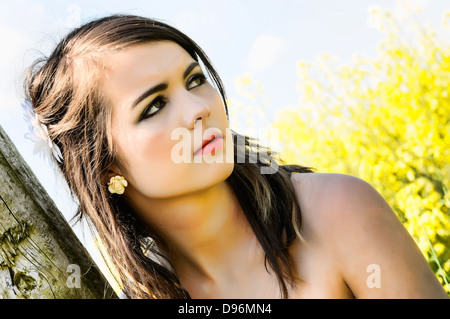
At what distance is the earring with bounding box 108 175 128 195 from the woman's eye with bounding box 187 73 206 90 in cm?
49

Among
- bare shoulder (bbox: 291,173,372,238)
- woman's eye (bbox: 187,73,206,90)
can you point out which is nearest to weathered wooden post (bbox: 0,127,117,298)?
woman's eye (bbox: 187,73,206,90)

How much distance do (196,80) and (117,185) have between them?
0.56 metres

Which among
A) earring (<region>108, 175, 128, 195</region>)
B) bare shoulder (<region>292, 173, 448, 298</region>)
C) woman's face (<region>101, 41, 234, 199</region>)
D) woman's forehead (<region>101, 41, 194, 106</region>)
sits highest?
woman's forehead (<region>101, 41, 194, 106</region>)

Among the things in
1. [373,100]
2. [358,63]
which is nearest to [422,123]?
[373,100]

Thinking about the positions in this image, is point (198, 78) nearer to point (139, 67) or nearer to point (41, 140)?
point (139, 67)

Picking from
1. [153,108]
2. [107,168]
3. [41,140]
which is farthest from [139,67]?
[41,140]

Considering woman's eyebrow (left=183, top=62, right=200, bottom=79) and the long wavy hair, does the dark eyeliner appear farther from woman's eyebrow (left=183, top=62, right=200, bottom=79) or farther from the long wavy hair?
the long wavy hair

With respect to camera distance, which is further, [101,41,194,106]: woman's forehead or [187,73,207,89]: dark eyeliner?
[187,73,207,89]: dark eyeliner

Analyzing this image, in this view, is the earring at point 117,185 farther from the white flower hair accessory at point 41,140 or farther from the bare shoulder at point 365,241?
the bare shoulder at point 365,241

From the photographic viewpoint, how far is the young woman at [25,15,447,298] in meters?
1.98

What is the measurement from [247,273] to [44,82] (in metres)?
1.24

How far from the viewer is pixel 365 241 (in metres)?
1.97

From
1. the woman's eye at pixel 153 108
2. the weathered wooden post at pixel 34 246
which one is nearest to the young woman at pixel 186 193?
the woman's eye at pixel 153 108

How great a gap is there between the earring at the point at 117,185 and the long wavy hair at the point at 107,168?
39 mm
